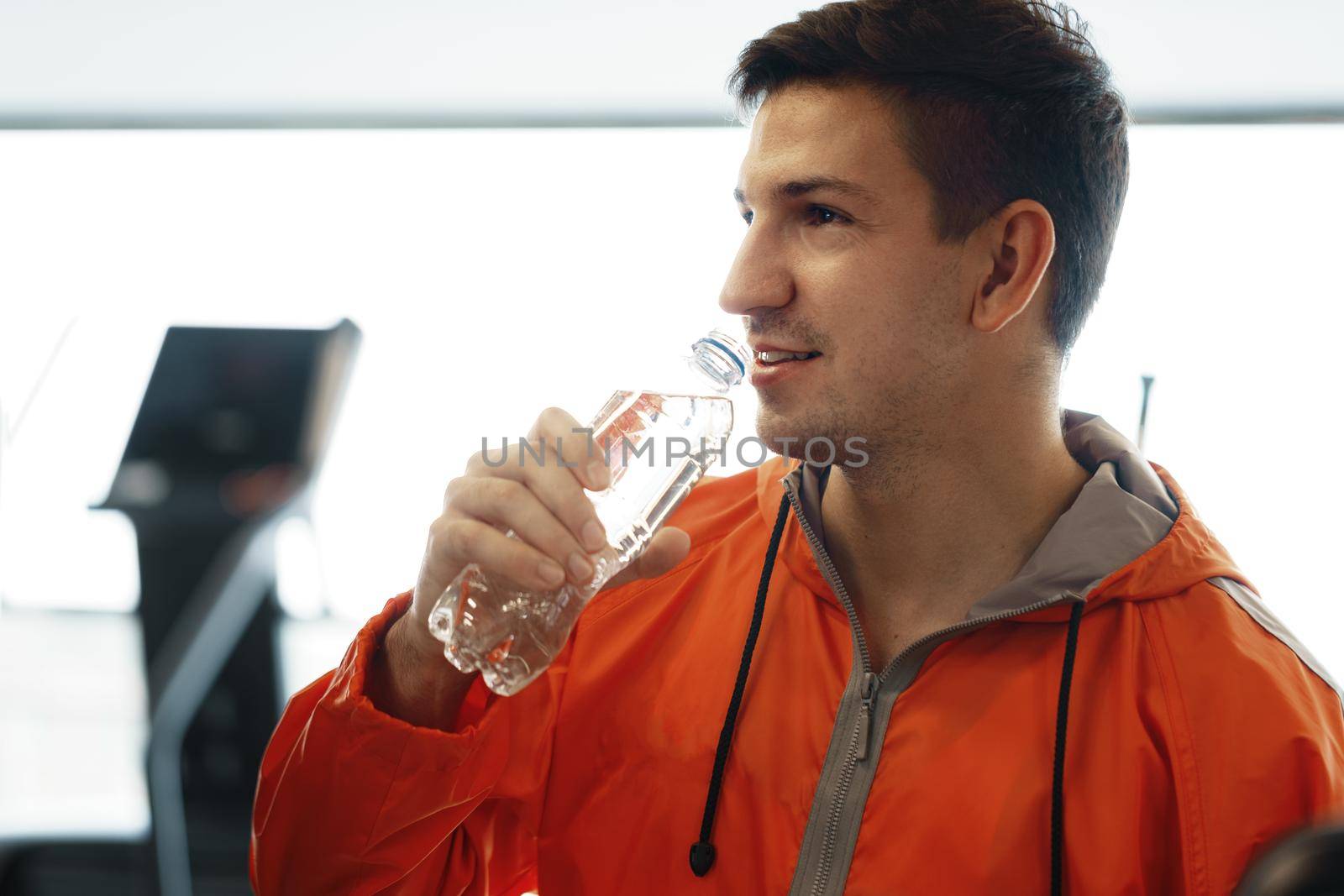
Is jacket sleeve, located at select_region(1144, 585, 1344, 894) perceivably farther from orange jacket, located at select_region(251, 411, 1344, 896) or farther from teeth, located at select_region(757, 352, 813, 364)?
teeth, located at select_region(757, 352, 813, 364)

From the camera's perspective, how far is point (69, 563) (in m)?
2.05

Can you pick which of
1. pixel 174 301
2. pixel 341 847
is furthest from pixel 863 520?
pixel 174 301

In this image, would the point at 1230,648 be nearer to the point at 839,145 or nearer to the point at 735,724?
the point at 735,724

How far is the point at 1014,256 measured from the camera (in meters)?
0.99

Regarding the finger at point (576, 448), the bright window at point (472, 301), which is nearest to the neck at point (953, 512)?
the finger at point (576, 448)

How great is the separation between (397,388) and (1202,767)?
1527 millimetres

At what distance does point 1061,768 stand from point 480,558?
50 centimetres

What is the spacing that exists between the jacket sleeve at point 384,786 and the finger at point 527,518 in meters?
0.22

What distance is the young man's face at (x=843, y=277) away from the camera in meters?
0.94

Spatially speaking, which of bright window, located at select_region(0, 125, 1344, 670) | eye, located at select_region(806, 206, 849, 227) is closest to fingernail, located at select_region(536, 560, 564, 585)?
eye, located at select_region(806, 206, 849, 227)

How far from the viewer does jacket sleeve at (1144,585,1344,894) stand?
0.79m

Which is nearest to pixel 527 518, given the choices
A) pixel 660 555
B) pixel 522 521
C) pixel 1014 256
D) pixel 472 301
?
pixel 522 521

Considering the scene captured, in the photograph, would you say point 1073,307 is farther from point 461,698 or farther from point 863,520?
point 461,698

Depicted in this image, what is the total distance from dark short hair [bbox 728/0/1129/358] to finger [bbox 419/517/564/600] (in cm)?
49
